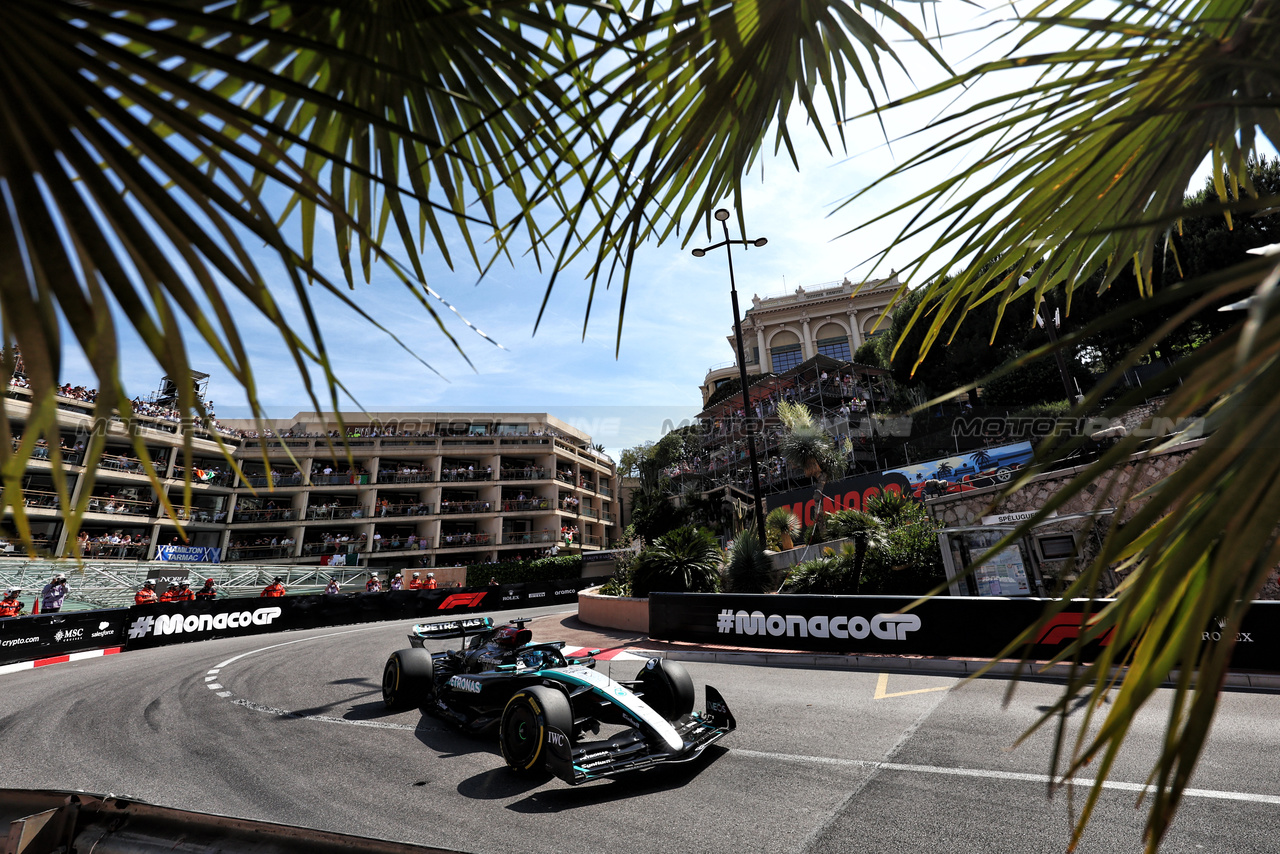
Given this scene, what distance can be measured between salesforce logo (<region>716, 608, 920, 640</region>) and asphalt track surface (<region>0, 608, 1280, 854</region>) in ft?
3.83

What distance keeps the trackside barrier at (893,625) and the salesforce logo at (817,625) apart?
14mm

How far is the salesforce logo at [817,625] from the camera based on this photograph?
347 inches

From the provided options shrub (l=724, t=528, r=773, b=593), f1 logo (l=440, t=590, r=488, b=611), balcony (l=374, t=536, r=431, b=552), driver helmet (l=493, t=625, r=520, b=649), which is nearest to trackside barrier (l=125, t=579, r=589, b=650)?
f1 logo (l=440, t=590, r=488, b=611)

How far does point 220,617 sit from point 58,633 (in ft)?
11.1

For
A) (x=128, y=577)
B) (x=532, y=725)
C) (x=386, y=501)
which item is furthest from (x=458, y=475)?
(x=532, y=725)

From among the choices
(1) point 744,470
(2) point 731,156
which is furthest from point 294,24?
(1) point 744,470

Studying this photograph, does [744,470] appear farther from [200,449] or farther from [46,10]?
[46,10]

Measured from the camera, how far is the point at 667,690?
578cm

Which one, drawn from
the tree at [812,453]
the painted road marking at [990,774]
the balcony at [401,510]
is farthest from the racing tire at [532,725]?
the balcony at [401,510]

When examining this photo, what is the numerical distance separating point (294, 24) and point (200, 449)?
43.9 meters

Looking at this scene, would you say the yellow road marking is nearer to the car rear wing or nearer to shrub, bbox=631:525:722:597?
the car rear wing

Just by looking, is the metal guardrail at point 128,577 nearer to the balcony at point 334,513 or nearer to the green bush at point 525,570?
the green bush at point 525,570

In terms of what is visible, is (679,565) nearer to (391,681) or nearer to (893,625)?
(893,625)

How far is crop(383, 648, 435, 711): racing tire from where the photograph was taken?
272 inches
